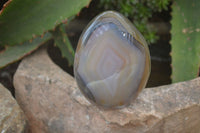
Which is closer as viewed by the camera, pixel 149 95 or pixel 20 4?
pixel 149 95

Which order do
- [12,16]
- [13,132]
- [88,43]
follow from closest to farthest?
1. [88,43]
2. [13,132]
3. [12,16]

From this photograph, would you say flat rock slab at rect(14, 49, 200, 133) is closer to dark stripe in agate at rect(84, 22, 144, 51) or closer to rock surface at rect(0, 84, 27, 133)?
rock surface at rect(0, 84, 27, 133)


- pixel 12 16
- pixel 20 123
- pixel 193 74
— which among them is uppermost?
pixel 12 16

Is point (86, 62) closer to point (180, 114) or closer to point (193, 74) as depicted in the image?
point (180, 114)

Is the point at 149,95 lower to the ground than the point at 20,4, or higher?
lower

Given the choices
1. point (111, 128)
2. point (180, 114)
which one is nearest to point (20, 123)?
point (111, 128)

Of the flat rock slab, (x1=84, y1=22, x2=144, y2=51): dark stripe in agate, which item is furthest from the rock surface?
(x1=84, y1=22, x2=144, y2=51): dark stripe in agate

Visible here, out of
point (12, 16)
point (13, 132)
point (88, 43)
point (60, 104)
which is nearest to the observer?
point (88, 43)

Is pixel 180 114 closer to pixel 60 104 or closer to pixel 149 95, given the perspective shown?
pixel 149 95

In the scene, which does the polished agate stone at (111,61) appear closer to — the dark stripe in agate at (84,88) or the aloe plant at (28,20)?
the dark stripe in agate at (84,88)
